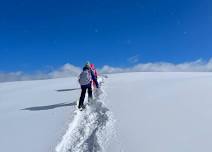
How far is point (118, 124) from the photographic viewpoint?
8766mm

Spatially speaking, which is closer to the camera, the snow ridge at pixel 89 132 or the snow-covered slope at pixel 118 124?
the snow-covered slope at pixel 118 124

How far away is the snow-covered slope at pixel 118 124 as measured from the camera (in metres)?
7.13

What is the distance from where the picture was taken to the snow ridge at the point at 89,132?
764 centimetres

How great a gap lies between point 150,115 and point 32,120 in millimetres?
4014

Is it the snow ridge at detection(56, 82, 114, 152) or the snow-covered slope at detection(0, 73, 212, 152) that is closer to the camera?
the snow-covered slope at detection(0, 73, 212, 152)

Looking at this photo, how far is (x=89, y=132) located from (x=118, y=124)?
826mm

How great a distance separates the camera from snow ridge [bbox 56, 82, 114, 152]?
7.64 metres

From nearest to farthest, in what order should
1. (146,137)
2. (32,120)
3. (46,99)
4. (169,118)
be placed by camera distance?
(146,137)
(169,118)
(32,120)
(46,99)

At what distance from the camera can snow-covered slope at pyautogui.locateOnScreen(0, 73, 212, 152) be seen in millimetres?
7130

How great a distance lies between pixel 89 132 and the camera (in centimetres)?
874

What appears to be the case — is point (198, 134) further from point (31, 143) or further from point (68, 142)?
point (31, 143)

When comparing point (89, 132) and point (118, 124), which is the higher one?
point (118, 124)

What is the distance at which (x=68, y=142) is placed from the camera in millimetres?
8195

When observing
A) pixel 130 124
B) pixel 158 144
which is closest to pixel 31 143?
pixel 130 124
